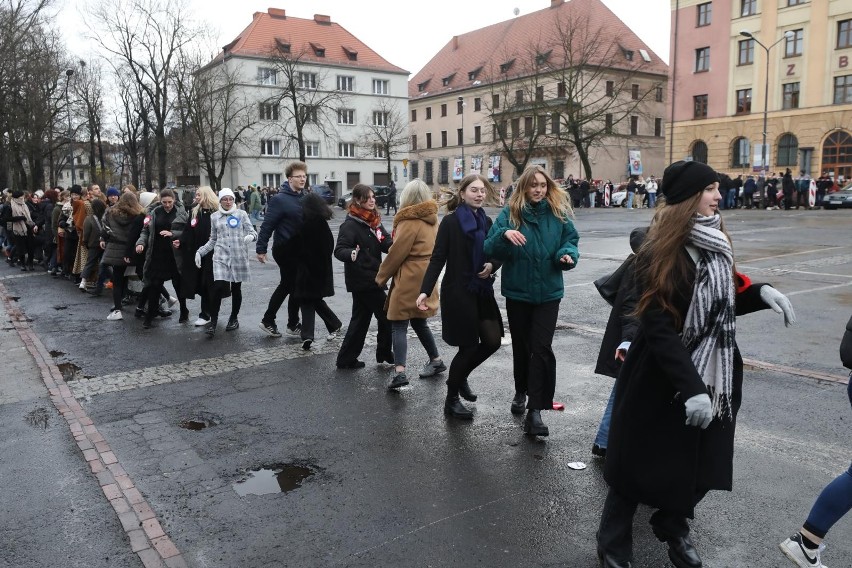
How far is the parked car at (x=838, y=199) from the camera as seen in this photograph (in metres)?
35.2

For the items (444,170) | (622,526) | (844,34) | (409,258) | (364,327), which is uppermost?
(844,34)

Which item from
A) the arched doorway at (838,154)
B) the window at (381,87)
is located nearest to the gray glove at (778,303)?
the arched doorway at (838,154)

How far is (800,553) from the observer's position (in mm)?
3453

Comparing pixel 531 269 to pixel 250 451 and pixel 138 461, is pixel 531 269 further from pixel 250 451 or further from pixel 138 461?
pixel 138 461

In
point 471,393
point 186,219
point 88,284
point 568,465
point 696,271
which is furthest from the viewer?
point 88,284

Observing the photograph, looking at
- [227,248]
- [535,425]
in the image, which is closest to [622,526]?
[535,425]

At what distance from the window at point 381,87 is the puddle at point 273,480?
75167mm

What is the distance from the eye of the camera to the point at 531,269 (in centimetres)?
528

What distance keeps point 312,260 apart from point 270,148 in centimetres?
6532

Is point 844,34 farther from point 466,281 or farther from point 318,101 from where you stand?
point 466,281

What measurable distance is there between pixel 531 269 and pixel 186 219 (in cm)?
620

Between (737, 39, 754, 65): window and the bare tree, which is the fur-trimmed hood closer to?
(737, 39, 754, 65): window

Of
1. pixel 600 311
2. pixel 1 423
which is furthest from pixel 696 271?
pixel 600 311

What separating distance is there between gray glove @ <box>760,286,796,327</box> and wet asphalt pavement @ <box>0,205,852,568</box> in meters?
1.32
